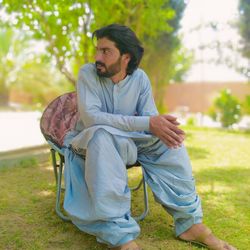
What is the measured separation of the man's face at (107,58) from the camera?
7.99 ft

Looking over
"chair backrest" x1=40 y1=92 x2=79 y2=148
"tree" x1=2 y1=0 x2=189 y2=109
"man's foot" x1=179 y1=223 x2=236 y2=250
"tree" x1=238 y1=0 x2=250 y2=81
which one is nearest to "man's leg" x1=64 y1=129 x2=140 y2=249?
"man's foot" x1=179 y1=223 x2=236 y2=250

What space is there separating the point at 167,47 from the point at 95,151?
7462mm

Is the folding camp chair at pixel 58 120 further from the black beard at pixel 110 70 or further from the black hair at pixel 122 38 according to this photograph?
the black hair at pixel 122 38

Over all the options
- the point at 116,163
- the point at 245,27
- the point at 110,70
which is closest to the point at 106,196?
the point at 116,163

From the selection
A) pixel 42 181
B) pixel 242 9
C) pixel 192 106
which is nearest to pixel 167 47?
pixel 242 9

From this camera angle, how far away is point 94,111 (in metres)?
Result: 2.32

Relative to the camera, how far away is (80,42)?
19.0ft

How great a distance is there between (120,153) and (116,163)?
0.29ft

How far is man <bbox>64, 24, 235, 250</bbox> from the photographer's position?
2.16 metres

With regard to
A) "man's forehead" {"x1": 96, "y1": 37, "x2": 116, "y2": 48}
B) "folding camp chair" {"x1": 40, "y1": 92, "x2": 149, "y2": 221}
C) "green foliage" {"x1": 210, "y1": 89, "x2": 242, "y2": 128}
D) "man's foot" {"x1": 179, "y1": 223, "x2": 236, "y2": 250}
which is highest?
"man's forehead" {"x1": 96, "y1": 37, "x2": 116, "y2": 48}

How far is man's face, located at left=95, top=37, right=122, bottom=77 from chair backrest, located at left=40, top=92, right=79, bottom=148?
0.72 m

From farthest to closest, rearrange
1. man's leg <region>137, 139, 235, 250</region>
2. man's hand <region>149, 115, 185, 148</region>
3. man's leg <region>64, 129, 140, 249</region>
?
man's leg <region>137, 139, 235, 250</region> < man's hand <region>149, 115, 185, 148</region> < man's leg <region>64, 129, 140, 249</region>

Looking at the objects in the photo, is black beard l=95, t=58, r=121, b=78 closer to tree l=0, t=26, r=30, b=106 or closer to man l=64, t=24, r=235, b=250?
man l=64, t=24, r=235, b=250

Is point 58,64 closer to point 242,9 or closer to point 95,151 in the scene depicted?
point 95,151
